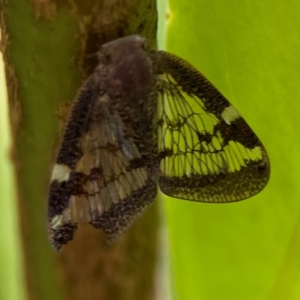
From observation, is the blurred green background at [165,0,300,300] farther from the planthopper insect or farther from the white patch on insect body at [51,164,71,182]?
the white patch on insect body at [51,164,71,182]

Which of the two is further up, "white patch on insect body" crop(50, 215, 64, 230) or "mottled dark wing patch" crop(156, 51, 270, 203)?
"mottled dark wing patch" crop(156, 51, 270, 203)

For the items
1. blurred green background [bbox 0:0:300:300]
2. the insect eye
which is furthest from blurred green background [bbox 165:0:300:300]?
the insect eye

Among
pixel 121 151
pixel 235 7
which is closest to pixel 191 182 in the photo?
pixel 121 151

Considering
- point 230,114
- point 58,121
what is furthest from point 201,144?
point 58,121

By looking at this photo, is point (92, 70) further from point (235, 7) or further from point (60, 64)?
point (235, 7)

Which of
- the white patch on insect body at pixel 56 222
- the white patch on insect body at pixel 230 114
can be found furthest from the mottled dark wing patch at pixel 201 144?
the white patch on insect body at pixel 56 222

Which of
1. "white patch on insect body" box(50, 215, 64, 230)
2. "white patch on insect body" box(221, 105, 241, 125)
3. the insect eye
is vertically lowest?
"white patch on insect body" box(50, 215, 64, 230)
